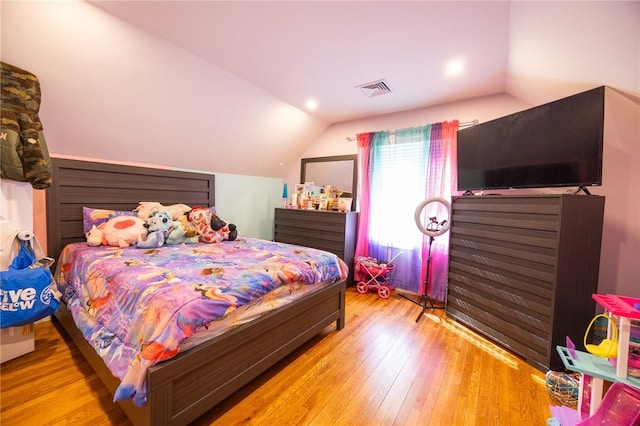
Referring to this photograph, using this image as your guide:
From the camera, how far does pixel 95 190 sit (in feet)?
8.24

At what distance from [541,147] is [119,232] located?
3555 mm

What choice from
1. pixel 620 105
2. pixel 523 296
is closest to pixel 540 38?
pixel 620 105

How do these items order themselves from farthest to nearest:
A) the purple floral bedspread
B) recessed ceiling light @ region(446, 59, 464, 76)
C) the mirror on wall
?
the mirror on wall
recessed ceiling light @ region(446, 59, 464, 76)
the purple floral bedspread

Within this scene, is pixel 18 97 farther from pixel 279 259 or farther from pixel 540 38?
pixel 540 38

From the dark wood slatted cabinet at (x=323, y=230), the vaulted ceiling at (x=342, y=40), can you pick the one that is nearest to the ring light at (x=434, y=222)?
the dark wood slatted cabinet at (x=323, y=230)

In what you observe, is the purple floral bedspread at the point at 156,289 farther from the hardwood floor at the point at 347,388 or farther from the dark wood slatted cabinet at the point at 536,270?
the dark wood slatted cabinet at the point at 536,270

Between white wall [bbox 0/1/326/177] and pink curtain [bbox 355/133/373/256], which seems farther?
pink curtain [bbox 355/133/373/256]

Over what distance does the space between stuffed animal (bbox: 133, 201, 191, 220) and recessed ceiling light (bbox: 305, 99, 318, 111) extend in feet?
6.37

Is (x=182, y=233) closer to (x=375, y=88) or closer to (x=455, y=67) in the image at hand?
(x=375, y=88)

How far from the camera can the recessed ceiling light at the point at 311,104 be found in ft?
10.2

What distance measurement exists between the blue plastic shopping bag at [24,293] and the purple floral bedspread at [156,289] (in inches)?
6.2

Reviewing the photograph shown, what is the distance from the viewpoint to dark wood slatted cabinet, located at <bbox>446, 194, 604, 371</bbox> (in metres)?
1.72

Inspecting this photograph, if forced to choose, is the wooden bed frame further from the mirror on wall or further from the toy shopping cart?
the mirror on wall

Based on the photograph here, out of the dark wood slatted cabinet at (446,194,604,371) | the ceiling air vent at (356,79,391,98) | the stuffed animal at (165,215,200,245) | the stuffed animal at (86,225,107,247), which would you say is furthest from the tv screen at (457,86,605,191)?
the stuffed animal at (86,225,107,247)
